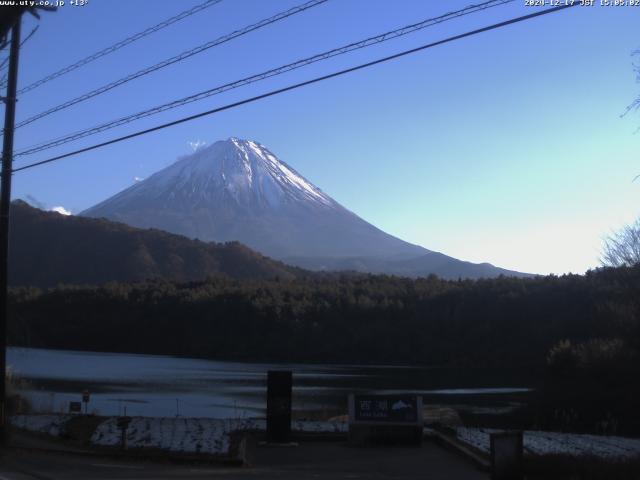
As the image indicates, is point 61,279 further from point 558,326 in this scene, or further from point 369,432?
point 369,432

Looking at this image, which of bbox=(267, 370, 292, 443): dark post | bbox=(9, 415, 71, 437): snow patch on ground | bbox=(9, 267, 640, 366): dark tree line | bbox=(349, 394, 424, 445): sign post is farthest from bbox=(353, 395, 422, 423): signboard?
bbox=(9, 267, 640, 366): dark tree line

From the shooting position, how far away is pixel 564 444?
60.4ft

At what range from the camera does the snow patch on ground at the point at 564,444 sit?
1666cm

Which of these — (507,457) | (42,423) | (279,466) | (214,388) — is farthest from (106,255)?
(507,457)

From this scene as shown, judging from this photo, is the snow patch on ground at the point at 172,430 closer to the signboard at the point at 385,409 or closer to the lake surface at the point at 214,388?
the signboard at the point at 385,409

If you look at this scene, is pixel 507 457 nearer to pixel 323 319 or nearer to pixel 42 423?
pixel 42 423

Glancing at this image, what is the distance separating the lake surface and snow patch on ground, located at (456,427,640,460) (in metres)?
8.17

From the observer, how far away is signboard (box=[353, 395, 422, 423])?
58.4ft

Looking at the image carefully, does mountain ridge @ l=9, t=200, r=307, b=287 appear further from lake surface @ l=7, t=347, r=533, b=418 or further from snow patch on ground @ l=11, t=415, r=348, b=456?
snow patch on ground @ l=11, t=415, r=348, b=456

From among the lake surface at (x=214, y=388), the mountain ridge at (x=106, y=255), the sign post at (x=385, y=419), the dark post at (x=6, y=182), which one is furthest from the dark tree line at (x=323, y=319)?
the dark post at (x=6, y=182)

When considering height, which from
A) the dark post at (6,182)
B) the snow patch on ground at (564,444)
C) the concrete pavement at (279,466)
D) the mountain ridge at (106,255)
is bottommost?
the concrete pavement at (279,466)

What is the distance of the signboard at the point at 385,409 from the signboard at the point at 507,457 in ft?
18.1

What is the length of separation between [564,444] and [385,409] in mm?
4166

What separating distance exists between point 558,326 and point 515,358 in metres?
5.85
